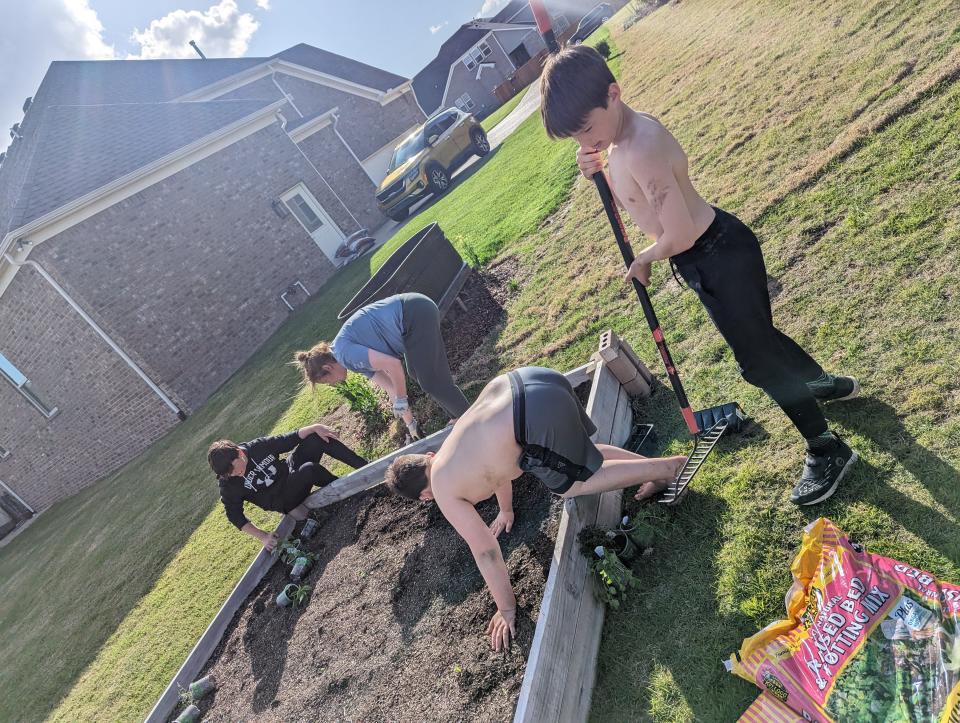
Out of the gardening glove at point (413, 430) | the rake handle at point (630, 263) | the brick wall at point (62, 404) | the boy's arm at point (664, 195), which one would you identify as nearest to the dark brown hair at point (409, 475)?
the rake handle at point (630, 263)

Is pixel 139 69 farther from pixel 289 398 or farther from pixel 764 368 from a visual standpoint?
pixel 764 368

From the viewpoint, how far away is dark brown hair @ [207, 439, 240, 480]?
444 centimetres

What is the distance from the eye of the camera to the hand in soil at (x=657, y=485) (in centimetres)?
311

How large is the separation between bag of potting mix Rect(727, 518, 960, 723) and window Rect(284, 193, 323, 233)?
52.6 ft

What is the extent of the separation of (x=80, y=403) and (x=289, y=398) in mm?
6961

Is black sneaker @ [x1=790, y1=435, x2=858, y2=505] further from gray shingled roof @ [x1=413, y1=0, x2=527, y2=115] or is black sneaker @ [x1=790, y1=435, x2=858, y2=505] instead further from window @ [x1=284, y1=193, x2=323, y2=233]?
gray shingled roof @ [x1=413, y1=0, x2=527, y2=115]

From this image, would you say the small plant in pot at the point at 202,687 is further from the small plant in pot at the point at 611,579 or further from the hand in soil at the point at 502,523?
the small plant in pot at the point at 611,579

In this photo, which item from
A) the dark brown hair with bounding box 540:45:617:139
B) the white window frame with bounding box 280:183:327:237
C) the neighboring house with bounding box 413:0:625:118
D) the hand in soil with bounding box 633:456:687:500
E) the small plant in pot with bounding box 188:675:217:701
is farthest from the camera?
the neighboring house with bounding box 413:0:625:118

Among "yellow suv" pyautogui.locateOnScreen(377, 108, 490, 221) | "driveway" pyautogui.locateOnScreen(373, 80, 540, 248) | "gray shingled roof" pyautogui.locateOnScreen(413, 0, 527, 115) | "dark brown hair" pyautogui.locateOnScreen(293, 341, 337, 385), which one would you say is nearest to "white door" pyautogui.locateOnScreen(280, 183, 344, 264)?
"driveway" pyautogui.locateOnScreen(373, 80, 540, 248)

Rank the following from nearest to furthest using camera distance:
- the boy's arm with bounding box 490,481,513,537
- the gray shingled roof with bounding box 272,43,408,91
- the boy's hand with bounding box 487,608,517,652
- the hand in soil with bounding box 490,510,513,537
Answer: the boy's hand with bounding box 487,608,517,652 < the boy's arm with bounding box 490,481,513,537 < the hand in soil with bounding box 490,510,513,537 < the gray shingled roof with bounding box 272,43,408,91

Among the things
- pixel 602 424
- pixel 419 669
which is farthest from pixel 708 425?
pixel 419 669

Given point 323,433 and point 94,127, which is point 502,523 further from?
point 94,127

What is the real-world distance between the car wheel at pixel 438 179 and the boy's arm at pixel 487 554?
572 inches

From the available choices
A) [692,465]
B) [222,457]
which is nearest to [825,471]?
[692,465]
